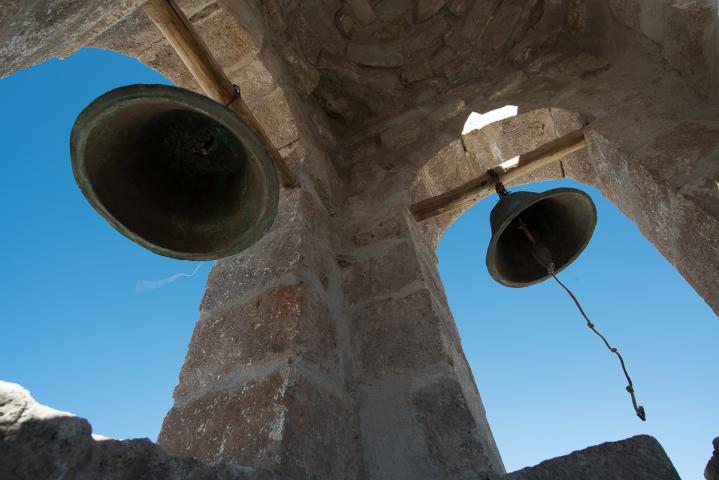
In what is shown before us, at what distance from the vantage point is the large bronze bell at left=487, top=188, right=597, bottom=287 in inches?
73.7

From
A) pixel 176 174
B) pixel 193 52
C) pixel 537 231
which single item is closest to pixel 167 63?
pixel 193 52

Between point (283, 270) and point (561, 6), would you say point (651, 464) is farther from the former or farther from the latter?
point (561, 6)

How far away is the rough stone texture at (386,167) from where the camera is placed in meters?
1.37

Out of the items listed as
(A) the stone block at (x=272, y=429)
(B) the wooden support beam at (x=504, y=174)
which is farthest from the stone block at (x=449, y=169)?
(A) the stone block at (x=272, y=429)

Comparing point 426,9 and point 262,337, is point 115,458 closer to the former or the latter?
point 262,337

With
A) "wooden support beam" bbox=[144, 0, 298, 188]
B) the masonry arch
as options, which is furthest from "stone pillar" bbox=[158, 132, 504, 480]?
the masonry arch

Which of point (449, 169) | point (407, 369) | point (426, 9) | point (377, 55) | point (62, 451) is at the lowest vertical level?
point (62, 451)

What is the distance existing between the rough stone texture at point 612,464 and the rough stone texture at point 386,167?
1cm

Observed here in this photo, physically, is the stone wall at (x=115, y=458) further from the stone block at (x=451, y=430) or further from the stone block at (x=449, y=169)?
the stone block at (x=449, y=169)

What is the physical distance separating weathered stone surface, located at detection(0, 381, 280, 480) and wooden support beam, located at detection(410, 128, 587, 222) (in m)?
1.68

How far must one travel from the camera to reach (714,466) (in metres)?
0.88

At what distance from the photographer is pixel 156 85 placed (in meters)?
1.10

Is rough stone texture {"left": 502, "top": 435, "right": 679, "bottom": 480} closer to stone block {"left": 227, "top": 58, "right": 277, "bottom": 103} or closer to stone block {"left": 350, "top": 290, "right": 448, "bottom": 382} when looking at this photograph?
stone block {"left": 350, "top": 290, "right": 448, "bottom": 382}

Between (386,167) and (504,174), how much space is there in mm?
726
